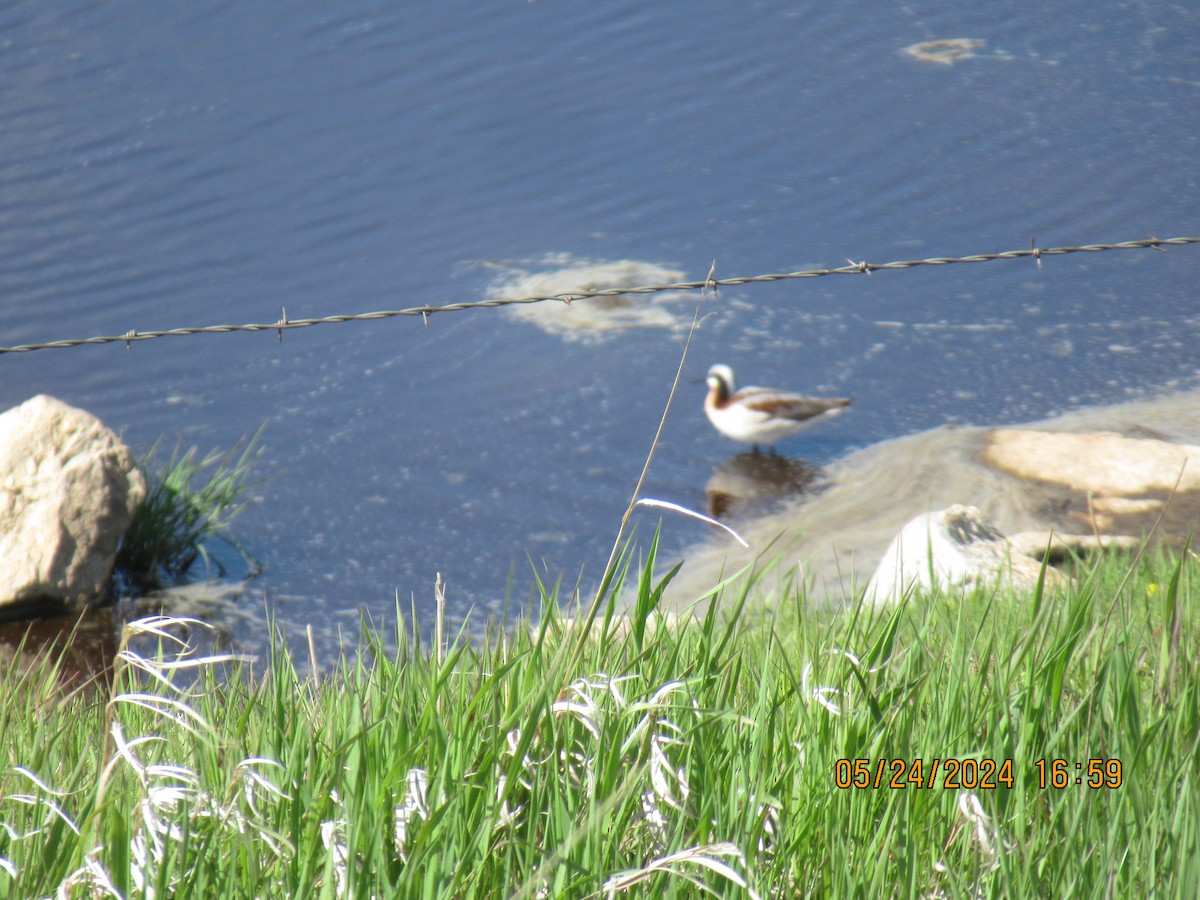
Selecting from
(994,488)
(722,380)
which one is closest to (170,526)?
(722,380)

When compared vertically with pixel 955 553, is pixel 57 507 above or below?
above

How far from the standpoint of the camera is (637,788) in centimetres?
166

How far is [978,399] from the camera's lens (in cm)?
730

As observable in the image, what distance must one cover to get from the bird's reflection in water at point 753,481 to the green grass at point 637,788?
451 centimetres

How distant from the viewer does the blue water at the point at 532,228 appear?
6.87 m

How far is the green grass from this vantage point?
4.85 ft

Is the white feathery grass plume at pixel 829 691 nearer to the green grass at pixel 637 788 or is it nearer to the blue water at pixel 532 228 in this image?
the green grass at pixel 637 788

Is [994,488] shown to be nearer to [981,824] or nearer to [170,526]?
[170,526]

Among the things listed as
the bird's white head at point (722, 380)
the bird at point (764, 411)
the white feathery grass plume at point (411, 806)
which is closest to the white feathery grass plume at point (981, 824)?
the white feathery grass plume at point (411, 806)

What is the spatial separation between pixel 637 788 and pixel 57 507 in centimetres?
452

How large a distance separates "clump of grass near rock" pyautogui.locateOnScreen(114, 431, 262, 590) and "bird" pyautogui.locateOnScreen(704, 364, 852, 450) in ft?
8.46

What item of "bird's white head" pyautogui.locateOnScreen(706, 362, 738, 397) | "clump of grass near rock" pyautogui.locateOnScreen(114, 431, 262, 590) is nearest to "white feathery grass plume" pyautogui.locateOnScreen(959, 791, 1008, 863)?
"clump of grass near rock" pyautogui.locateOnScreen(114, 431, 262, 590)

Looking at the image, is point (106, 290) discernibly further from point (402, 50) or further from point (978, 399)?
point (978, 399)
